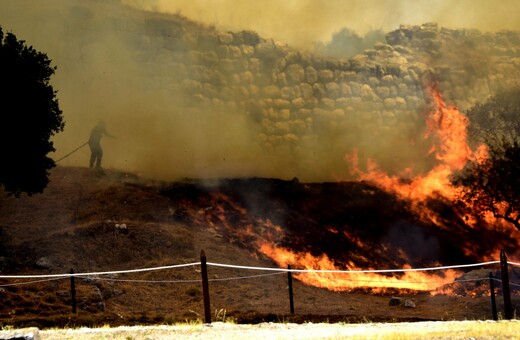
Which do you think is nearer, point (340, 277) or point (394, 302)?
point (394, 302)

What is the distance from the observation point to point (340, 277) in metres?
31.4

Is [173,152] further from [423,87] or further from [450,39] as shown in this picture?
[450,39]

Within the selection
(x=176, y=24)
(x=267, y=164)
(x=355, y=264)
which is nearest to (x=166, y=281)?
(x=355, y=264)

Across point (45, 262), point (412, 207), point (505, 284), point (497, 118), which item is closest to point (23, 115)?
point (45, 262)

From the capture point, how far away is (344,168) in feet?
152

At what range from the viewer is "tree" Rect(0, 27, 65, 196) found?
24.8 m

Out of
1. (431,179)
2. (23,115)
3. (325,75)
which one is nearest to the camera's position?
(23,115)

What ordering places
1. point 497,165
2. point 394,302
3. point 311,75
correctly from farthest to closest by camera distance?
point 311,75 < point 497,165 < point 394,302

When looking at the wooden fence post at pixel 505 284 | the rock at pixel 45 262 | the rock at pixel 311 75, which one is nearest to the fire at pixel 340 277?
the rock at pixel 45 262

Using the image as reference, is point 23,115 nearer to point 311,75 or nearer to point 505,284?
point 505,284

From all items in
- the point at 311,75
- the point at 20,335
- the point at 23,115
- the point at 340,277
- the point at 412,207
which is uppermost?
the point at 311,75

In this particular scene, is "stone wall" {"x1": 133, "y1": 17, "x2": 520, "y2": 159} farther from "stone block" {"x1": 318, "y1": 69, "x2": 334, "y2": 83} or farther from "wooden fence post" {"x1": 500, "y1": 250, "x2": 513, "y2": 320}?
"wooden fence post" {"x1": 500, "y1": 250, "x2": 513, "y2": 320}

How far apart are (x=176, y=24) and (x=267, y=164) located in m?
13.9

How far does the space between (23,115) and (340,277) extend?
17.5m
